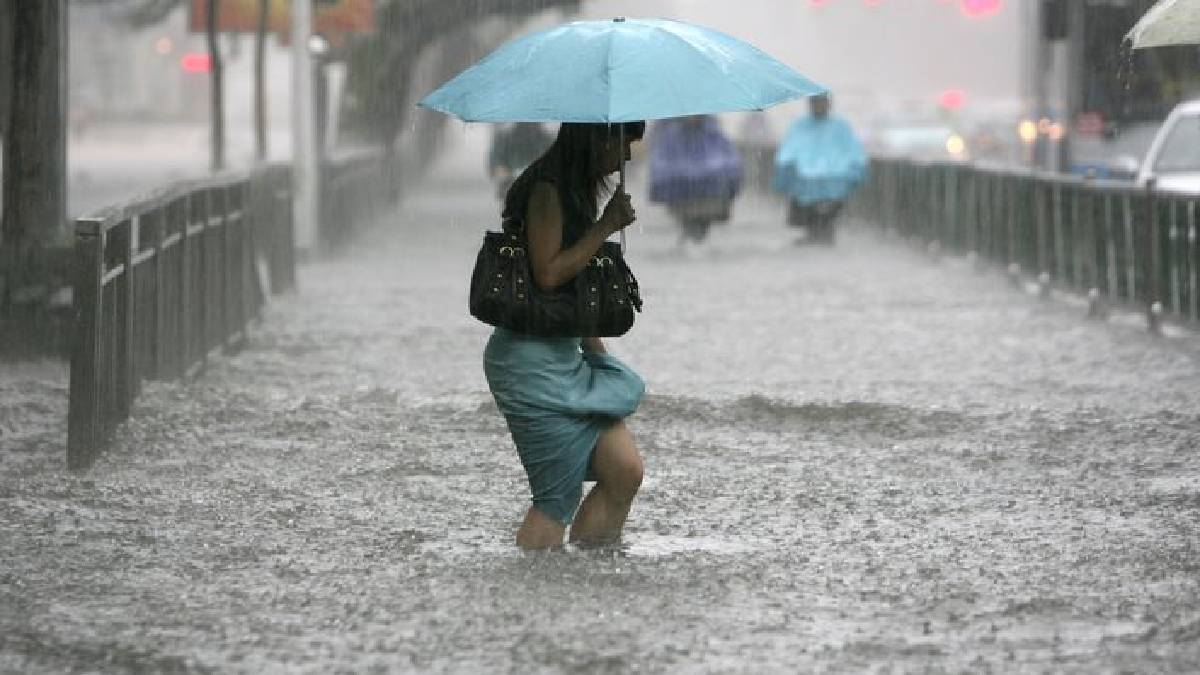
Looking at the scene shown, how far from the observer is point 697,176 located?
2711 cm

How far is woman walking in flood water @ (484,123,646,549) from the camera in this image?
795 cm

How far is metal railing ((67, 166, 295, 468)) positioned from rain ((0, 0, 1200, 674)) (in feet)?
0.10

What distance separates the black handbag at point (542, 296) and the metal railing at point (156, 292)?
107 inches

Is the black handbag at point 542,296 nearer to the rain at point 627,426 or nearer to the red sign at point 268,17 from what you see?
the rain at point 627,426

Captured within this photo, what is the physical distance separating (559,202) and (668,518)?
5.32 ft

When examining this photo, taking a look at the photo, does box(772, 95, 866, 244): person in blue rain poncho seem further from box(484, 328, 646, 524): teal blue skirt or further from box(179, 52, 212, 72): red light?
box(179, 52, 212, 72): red light

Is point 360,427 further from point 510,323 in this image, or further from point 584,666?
point 584,666

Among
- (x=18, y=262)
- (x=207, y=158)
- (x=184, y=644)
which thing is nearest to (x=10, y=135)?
(x=18, y=262)

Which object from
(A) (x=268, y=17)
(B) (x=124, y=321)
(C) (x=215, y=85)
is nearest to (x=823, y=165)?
(C) (x=215, y=85)

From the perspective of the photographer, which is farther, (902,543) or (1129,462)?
(1129,462)

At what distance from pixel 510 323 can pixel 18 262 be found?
747cm

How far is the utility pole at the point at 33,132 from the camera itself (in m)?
15.0

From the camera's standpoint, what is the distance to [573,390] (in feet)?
26.6

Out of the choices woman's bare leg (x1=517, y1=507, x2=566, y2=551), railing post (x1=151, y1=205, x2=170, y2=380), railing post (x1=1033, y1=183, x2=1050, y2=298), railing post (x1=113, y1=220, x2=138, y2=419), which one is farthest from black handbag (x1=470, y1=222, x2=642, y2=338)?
railing post (x1=1033, y1=183, x2=1050, y2=298)
